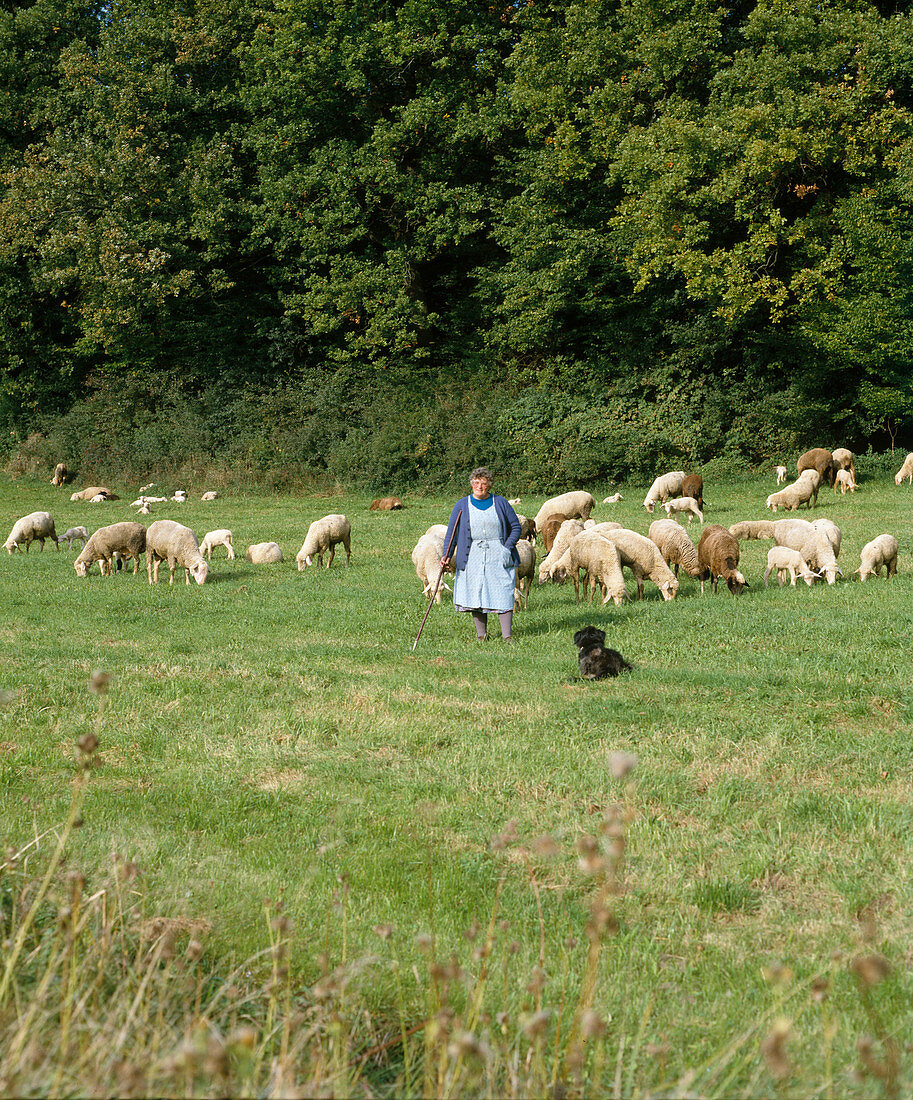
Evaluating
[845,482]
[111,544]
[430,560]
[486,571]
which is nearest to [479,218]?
[845,482]

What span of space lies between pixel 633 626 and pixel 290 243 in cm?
2565

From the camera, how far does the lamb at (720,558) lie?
14.1 m

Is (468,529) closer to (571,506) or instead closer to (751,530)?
(751,530)

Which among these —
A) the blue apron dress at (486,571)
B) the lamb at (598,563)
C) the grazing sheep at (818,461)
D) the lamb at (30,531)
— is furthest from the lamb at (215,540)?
the grazing sheep at (818,461)

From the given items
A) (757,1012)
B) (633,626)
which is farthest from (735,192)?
(757,1012)

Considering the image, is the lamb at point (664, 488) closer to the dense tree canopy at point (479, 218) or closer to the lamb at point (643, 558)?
the dense tree canopy at point (479, 218)

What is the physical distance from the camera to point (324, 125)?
1313 inches

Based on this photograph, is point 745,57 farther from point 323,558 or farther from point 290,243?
point 323,558

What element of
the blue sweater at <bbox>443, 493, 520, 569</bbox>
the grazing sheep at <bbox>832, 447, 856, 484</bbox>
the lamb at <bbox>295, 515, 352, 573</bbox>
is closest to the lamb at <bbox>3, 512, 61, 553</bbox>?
the lamb at <bbox>295, 515, 352, 573</bbox>

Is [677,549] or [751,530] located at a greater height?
[751,530]

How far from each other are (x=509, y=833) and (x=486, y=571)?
8.05 m

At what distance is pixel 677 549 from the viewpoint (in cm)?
1513

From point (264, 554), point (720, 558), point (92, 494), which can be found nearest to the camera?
point (720, 558)

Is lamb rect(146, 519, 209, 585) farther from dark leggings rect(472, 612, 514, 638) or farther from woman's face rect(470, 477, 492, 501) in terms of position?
woman's face rect(470, 477, 492, 501)
